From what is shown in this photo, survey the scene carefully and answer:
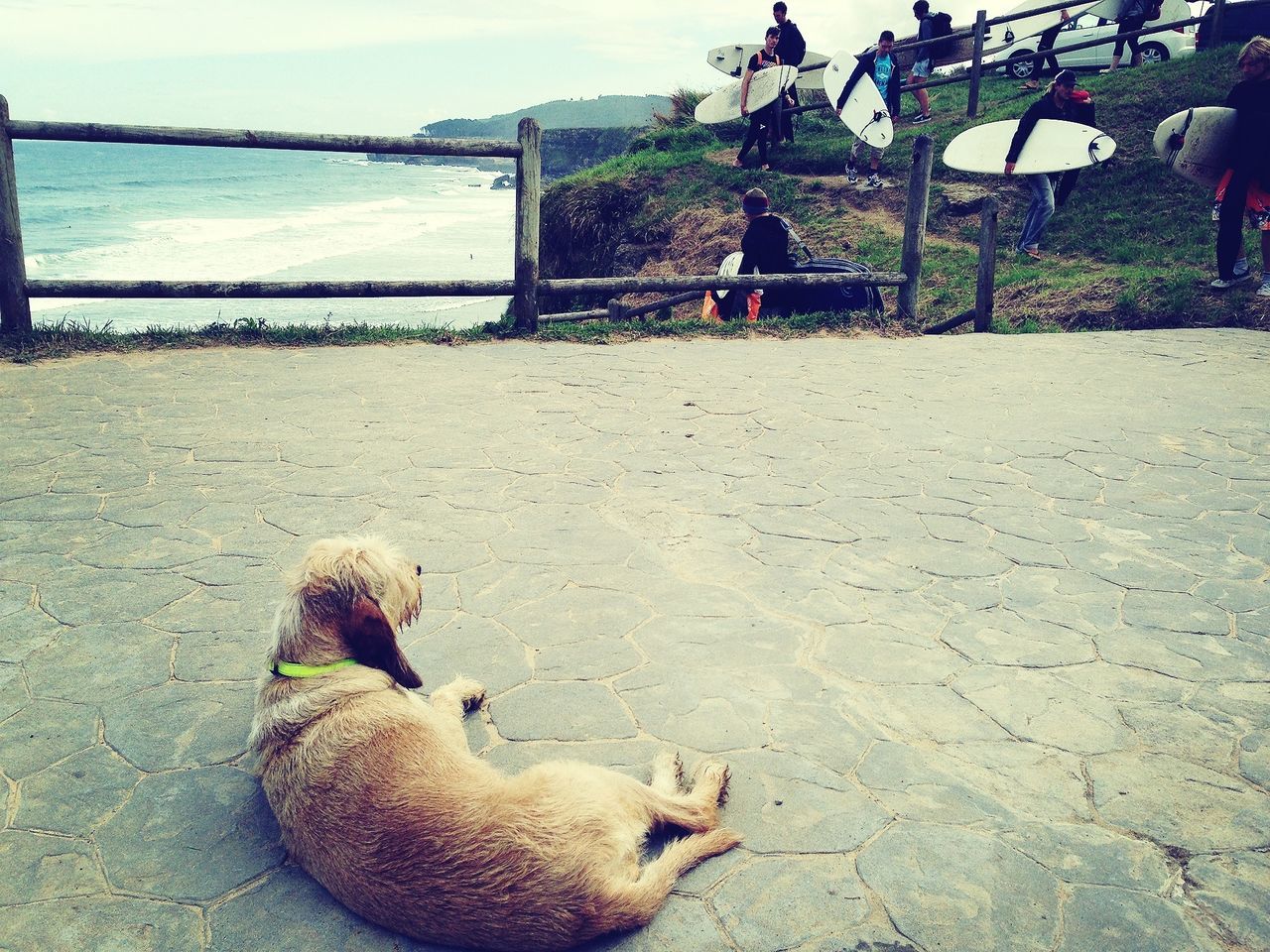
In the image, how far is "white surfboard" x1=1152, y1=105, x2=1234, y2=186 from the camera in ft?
30.8

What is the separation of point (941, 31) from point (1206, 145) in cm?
1118

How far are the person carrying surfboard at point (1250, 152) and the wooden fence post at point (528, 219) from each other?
652 centimetres

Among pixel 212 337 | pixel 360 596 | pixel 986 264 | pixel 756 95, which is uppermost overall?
pixel 756 95

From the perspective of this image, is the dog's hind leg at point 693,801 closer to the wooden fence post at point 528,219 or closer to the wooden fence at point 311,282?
the wooden fence at point 311,282

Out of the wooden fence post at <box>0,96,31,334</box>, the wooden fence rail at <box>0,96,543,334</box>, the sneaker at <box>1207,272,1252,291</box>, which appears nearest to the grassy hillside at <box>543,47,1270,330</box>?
the sneaker at <box>1207,272,1252,291</box>

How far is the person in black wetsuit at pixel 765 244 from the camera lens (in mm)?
9633

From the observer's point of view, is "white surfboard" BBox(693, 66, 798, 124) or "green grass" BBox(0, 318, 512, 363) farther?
"white surfboard" BBox(693, 66, 798, 124)

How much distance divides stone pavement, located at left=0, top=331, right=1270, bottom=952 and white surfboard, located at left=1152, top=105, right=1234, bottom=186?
402 cm

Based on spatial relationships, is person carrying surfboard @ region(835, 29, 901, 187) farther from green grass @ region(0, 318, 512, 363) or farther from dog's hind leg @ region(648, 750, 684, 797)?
dog's hind leg @ region(648, 750, 684, 797)

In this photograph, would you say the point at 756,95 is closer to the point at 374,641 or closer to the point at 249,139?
the point at 249,139

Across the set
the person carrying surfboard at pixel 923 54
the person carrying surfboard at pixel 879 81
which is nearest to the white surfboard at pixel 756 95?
the person carrying surfboard at pixel 879 81

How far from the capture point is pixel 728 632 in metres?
3.64

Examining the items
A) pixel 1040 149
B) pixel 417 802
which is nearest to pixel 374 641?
pixel 417 802

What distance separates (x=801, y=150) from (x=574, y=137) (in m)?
77.1
